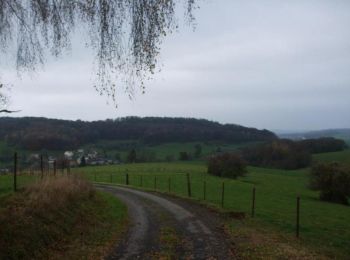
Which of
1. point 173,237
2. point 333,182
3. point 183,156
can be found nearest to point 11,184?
point 173,237

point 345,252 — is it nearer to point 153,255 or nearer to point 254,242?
point 254,242

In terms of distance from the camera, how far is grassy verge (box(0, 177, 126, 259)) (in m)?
12.4

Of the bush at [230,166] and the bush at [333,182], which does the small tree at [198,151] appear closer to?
the bush at [230,166]

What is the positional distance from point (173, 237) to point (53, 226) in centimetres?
383

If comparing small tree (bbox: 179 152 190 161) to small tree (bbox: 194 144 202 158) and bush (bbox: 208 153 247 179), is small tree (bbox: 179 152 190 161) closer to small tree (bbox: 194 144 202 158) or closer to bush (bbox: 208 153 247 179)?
small tree (bbox: 194 144 202 158)

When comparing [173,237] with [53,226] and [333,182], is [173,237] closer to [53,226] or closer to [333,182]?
[53,226]

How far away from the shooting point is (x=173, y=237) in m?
16.6

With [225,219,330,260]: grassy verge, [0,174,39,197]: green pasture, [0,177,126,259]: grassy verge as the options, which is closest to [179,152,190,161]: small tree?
[0,174,39,197]: green pasture

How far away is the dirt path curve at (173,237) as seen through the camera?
13672 mm

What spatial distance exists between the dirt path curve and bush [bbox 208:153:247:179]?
70.1m

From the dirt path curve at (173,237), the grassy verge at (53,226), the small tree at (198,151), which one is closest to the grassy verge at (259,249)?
the dirt path curve at (173,237)

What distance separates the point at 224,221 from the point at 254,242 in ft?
20.3

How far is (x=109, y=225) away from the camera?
19781mm

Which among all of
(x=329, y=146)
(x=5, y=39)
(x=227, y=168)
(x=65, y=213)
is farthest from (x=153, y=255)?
(x=329, y=146)
